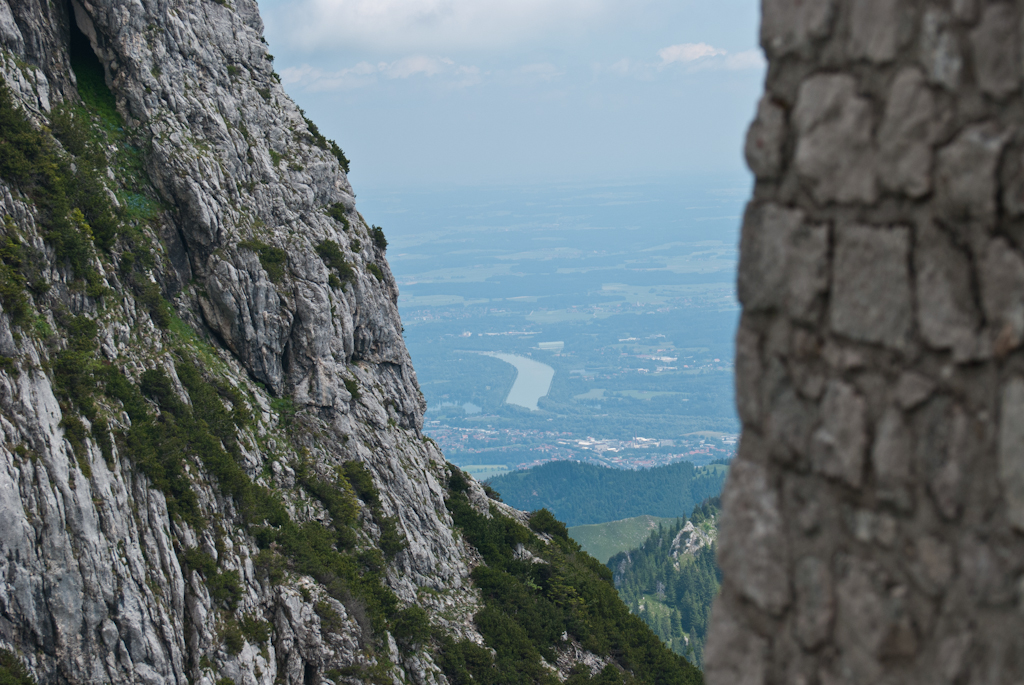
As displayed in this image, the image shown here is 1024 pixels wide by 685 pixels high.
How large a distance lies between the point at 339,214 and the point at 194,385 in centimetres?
1149

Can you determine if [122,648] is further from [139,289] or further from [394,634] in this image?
[139,289]

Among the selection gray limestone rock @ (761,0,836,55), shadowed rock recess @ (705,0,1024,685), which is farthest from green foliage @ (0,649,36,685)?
gray limestone rock @ (761,0,836,55)

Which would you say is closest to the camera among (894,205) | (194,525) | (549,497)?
(894,205)

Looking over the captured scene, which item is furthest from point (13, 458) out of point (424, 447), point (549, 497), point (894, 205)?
point (549, 497)

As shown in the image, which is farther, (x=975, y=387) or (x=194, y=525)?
(x=194, y=525)

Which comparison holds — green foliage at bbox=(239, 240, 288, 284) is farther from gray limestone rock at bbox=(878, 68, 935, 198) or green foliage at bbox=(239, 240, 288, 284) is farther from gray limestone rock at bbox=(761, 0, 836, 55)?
gray limestone rock at bbox=(878, 68, 935, 198)

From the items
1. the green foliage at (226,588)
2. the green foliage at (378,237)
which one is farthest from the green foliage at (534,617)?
the green foliage at (378,237)

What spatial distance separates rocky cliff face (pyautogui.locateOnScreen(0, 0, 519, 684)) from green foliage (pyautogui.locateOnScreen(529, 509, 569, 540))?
8345 millimetres

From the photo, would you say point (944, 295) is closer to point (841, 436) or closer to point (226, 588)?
point (841, 436)

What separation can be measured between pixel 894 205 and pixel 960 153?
294 mm

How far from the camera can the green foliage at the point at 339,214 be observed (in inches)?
1205

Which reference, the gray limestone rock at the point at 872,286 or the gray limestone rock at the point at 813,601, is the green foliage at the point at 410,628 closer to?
the gray limestone rock at the point at 813,601

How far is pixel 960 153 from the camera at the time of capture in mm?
2750

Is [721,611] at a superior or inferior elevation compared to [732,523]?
inferior
